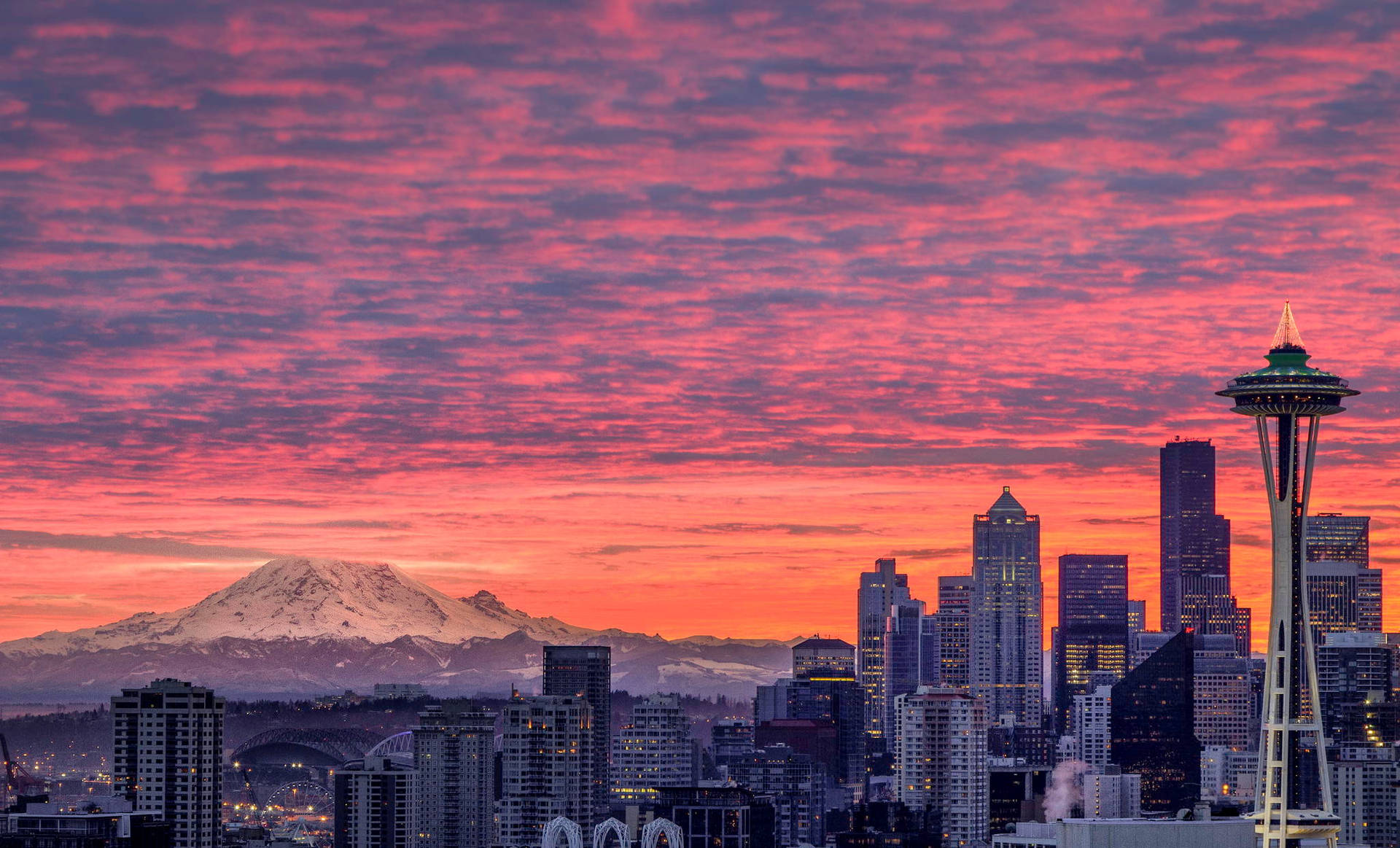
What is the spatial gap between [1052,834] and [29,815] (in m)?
87.4

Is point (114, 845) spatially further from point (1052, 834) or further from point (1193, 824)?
point (1193, 824)

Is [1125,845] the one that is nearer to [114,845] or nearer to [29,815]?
[114,845]

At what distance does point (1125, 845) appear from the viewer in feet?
452

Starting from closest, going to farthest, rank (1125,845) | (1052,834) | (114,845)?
(1125,845), (1052,834), (114,845)

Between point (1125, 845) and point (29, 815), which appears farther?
point (29, 815)

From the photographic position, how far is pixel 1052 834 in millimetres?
151000

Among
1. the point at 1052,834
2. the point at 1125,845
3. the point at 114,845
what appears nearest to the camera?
the point at 1125,845

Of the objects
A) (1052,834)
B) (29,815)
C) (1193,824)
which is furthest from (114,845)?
(1193,824)

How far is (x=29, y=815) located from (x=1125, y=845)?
95873 millimetres

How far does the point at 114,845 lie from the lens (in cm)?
18025

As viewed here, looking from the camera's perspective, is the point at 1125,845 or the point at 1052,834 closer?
the point at 1125,845

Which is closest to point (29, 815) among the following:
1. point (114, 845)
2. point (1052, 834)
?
point (114, 845)

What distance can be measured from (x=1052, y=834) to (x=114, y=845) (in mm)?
76054

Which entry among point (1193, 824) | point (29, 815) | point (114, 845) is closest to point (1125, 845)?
point (1193, 824)
